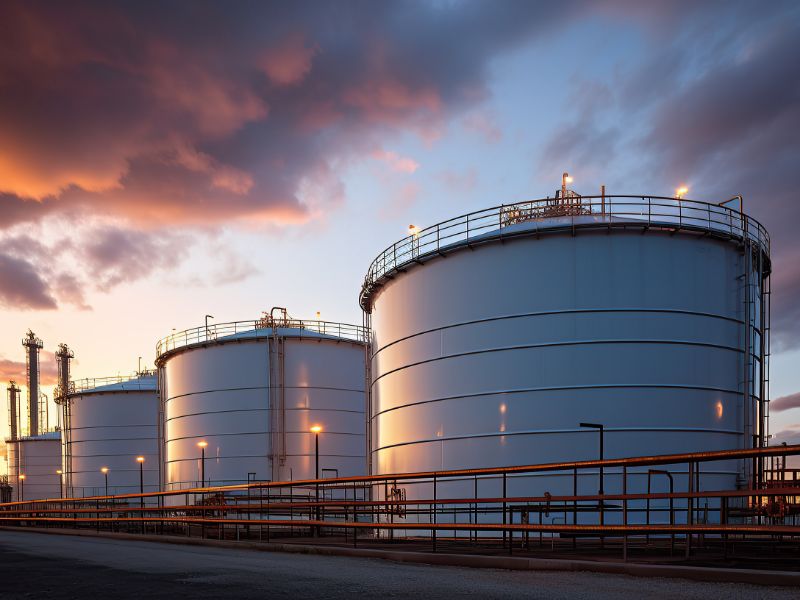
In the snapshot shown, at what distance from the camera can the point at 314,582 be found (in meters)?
8.19

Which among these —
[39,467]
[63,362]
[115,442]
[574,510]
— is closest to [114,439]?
[115,442]

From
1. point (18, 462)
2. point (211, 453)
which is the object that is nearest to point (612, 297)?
point (211, 453)

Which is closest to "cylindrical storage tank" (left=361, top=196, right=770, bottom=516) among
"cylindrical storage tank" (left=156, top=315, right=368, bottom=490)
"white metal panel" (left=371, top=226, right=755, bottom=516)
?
"white metal panel" (left=371, top=226, right=755, bottom=516)

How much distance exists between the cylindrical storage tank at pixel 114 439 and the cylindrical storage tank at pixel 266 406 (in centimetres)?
1511

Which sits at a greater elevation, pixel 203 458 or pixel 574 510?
pixel 574 510

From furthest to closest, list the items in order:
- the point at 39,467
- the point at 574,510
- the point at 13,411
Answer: the point at 13,411, the point at 39,467, the point at 574,510

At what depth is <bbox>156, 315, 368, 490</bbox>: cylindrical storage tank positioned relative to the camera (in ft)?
124

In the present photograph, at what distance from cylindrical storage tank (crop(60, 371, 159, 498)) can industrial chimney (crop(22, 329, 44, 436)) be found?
144ft

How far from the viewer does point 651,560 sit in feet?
31.8

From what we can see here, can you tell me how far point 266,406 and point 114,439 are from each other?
23.5 meters

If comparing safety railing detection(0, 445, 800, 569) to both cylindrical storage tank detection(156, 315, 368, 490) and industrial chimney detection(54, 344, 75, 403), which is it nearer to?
cylindrical storage tank detection(156, 315, 368, 490)

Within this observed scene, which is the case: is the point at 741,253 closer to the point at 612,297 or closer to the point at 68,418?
the point at 612,297

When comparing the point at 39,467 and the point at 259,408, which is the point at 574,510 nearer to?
the point at 259,408

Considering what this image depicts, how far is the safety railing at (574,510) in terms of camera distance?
29.8 feet
